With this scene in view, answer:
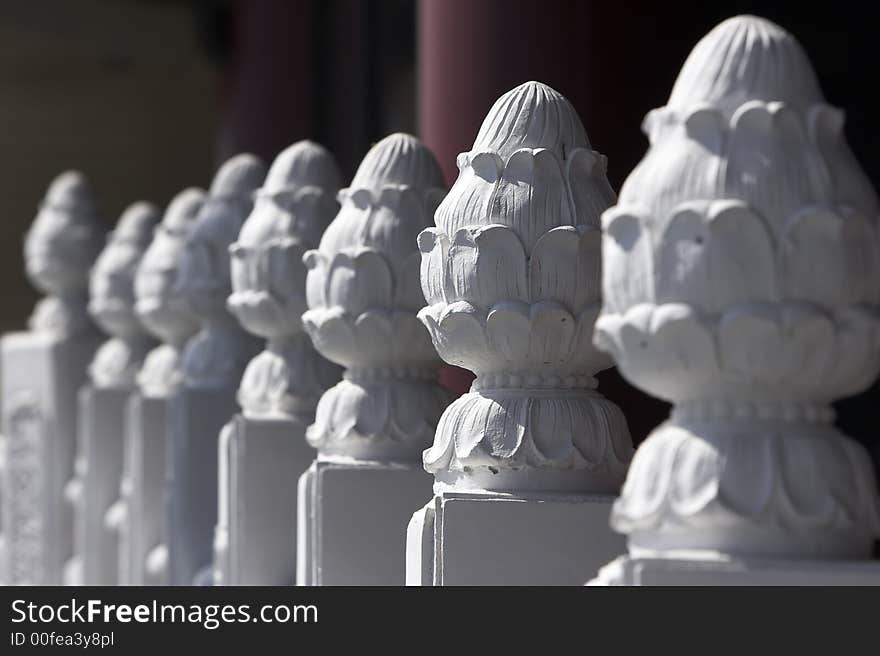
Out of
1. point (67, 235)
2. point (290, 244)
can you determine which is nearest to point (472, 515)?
point (290, 244)

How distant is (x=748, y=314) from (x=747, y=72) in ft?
0.98

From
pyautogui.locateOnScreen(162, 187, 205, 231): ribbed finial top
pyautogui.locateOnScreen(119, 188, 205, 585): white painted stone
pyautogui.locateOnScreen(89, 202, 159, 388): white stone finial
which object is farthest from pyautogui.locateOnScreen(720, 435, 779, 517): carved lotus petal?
pyautogui.locateOnScreen(89, 202, 159, 388): white stone finial

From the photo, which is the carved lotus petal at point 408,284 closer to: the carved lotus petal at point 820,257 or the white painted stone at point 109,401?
the carved lotus petal at point 820,257

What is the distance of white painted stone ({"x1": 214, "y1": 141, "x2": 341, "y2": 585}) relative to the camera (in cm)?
347

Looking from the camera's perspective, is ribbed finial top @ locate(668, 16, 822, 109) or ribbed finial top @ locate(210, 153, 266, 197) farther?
ribbed finial top @ locate(210, 153, 266, 197)

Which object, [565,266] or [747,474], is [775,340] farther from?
[565,266]

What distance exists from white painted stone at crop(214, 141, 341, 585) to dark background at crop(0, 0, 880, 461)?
505 millimetres

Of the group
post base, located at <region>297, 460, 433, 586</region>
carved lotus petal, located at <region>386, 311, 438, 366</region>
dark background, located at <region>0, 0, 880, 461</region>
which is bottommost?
post base, located at <region>297, 460, 433, 586</region>

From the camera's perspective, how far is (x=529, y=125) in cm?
241

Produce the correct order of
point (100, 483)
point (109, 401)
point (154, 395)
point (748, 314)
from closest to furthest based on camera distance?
point (748, 314), point (154, 395), point (109, 401), point (100, 483)

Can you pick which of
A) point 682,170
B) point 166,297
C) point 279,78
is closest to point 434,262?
point 682,170

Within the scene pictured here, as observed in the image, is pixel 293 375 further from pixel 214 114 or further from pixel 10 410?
pixel 214 114

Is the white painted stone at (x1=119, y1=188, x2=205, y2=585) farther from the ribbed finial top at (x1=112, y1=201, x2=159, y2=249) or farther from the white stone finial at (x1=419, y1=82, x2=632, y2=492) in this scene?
the white stone finial at (x1=419, y1=82, x2=632, y2=492)

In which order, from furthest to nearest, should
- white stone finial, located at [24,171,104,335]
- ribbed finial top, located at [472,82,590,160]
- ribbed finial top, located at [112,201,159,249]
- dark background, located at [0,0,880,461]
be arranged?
white stone finial, located at [24,171,104,335]
ribbed finial top, located at [112,201,159,249]
dark background, located at [0,0,880,461]
ribbed finial top, located at [472,82,590,160]
